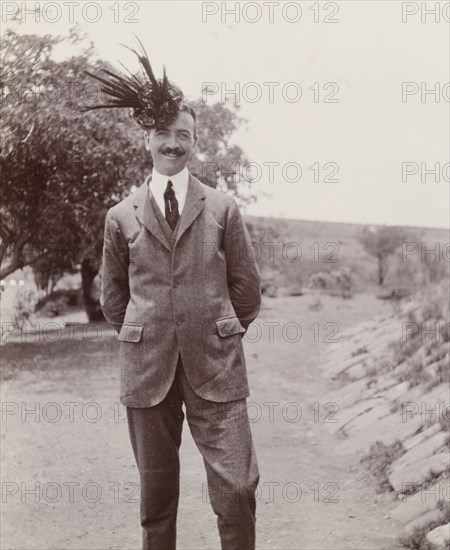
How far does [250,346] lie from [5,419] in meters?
4.41

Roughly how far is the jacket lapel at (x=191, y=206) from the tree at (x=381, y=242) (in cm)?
1207

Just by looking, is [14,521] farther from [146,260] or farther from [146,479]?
[146,260]

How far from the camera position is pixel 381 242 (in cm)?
1466

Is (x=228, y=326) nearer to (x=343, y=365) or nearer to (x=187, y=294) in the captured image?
(x=187, y=294)

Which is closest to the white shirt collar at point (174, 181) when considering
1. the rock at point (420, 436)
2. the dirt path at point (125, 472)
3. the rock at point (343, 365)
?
the dirt path at point (125, 472)

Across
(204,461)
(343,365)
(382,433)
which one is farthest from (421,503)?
(343,365)

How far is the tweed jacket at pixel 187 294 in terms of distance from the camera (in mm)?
2830

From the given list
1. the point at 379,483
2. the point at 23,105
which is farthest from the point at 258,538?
the point at 23,105

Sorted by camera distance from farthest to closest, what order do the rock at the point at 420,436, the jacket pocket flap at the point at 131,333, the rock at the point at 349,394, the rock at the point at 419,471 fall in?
the rock at the point at 349,394 → the rock at the point at 420,436 → the rock at the point at 419,471 → the jacket pocket flap at the point at 131,333

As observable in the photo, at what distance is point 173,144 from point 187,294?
56cm

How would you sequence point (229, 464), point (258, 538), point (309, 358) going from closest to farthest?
point (229, 464) → point (258, 538) → point (309, 358)

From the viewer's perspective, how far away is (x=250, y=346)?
34.7ft

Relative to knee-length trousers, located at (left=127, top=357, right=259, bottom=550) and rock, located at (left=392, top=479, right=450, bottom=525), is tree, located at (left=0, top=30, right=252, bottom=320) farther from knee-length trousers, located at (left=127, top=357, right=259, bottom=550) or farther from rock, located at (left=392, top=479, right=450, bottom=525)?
rock, located at (left=392, top=479, right=450, bottom=525)

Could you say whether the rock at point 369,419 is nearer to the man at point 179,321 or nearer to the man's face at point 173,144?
the man at point 179,321
